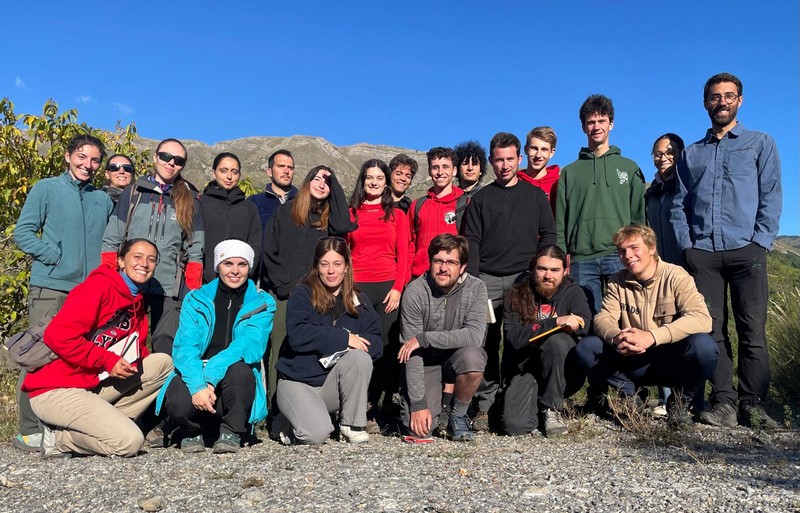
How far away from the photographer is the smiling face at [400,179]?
22.0 feet

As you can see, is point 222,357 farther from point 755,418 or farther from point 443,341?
point 755,418

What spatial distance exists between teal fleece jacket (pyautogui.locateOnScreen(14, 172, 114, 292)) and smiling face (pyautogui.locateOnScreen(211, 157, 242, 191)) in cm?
111

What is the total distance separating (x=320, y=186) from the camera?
6211 mm

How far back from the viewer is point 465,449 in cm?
488

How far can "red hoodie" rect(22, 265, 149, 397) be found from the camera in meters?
4.67

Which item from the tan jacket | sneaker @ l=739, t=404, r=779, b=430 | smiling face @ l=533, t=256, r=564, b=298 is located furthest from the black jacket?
sneaker @ l=739, t=404, r=779, b=430

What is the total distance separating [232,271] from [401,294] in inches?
69.2

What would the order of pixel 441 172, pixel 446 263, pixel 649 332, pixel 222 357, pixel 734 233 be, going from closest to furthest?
pixel 222 357 → pixel 649 332 → pixel 446 263 → pixel 734 233 → pixel 441 172

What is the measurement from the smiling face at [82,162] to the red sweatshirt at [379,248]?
253cm

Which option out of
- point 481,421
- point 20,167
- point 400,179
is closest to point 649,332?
point 481,421

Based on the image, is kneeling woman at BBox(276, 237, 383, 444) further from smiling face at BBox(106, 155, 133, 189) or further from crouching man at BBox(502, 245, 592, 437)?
smiling face at BBox(106, 155, 133, 189)

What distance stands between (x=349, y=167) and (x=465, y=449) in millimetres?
142262

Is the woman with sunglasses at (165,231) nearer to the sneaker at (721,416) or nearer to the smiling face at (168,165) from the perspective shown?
the smiling face at (168,165)

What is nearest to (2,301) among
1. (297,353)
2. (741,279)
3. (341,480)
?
(297,353)
